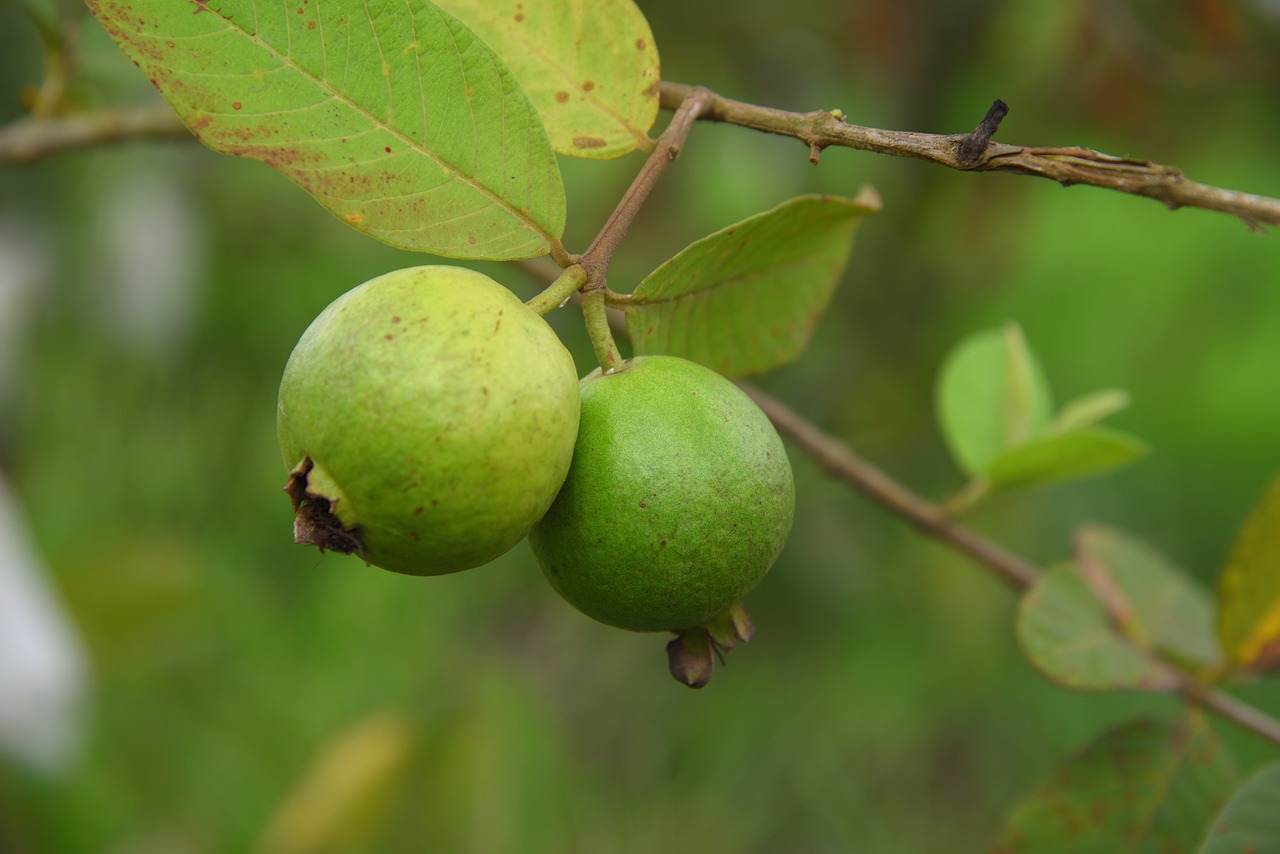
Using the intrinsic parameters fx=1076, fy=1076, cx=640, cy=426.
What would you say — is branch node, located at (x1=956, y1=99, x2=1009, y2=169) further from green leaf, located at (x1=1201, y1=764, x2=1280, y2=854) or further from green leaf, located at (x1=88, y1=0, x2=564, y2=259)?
green leaf, located at (x1=1201, y1=764, x2=1280, y2=854)

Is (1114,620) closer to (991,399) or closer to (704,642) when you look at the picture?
(991,399)

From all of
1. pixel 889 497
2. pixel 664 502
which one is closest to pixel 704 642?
pixel 664 502

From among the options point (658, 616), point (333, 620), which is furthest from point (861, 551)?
point (658, 616)

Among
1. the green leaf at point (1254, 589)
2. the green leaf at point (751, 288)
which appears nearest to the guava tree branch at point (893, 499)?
the green leaf at point (1254, 589)

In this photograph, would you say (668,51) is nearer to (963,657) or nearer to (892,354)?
(892,354)

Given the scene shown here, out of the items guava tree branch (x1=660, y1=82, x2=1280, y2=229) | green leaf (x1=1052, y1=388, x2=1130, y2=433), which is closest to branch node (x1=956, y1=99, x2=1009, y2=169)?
guava tree branch (x1=660, y1=82, x2=1280, y2=229)
